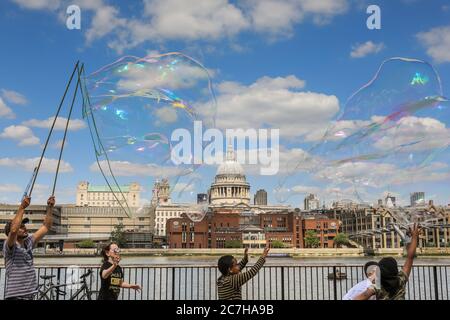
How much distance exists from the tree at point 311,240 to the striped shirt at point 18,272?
11295 cm

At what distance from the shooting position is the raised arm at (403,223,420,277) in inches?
244

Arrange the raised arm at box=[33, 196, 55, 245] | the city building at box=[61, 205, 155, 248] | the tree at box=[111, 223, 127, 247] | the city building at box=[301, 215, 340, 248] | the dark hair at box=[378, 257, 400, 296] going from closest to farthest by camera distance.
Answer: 1. the dark hair at box=[378, 257, 400, 296]
2. the raised arm at box=[33, 196, 55, 245]
3. the tree at box=[111, 223, 127, 247]
4. the city building at box=[301, 215, 340, 248]
5. the city building at box=[61, 205, 155, 248]

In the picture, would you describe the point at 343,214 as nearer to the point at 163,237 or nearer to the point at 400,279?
the point at 163,237

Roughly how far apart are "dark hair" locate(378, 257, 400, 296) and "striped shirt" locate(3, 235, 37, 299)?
4.44 m

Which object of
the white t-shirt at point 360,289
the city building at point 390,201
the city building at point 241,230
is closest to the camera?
the white t-shirt at point 360,289

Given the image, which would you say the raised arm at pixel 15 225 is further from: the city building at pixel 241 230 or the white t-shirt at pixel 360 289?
the city building at pixel 241 230

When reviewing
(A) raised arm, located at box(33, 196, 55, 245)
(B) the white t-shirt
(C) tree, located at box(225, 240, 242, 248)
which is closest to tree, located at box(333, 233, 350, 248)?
(C) tree, located at box(225, 240, 242, 248)

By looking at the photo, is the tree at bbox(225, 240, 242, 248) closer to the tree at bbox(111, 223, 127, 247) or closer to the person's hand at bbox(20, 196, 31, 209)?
the tree at bbox(111, 223, 127, 247)

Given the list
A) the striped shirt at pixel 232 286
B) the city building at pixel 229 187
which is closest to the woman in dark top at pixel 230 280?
the striped shirt at pixel 232 286

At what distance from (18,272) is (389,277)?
4.62 meters

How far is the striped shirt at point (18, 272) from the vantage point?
681 centimetres

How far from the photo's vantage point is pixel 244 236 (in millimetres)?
117750
